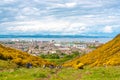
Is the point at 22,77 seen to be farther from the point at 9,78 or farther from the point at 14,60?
the point at 14,60

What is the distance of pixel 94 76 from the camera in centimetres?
5006

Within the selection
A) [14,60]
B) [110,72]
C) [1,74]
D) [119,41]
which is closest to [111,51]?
[119,41]

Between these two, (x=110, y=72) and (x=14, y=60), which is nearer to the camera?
(x=110, y=72)

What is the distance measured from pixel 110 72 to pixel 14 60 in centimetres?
3104

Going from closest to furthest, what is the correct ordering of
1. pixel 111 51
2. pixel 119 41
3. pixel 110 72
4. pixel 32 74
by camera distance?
pixel 32 74 → pixel 110 72 → pixel 111 51 → pixel 119 41

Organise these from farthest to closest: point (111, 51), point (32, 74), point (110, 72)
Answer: point (111, 51) → point (110, 72) → point (32, 74)

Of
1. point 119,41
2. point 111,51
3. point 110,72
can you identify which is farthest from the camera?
point 119,41

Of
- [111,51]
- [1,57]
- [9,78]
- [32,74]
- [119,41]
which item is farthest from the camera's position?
[119,41]

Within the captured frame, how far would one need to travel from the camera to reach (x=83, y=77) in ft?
161

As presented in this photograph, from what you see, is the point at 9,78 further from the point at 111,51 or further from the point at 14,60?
the point at 111,51

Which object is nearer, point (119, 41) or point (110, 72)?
point (110, 72)

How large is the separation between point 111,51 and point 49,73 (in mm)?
67428

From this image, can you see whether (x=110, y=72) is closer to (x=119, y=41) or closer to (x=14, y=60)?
(x=14, y=60)

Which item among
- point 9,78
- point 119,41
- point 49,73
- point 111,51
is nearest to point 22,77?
point 9,78
